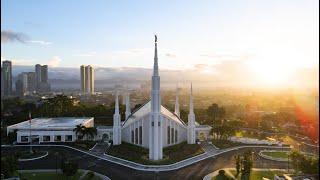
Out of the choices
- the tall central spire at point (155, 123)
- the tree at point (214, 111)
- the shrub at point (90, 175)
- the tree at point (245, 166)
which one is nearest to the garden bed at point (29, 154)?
the shrub at point (90, 175)

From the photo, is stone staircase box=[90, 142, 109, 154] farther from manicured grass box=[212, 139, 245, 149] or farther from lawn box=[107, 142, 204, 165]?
manicured grass box=[212, 139, 245, 149]

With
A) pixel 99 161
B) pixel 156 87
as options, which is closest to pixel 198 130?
pixel 156 87

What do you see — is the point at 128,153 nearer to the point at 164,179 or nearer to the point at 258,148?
the point at 164,179

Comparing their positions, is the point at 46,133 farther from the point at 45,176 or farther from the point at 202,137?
the point at 202,137

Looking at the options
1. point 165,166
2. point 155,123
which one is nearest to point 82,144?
point 155,123

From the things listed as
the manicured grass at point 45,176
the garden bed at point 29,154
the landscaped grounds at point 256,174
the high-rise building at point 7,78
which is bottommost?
the manicured grass at point 45,176

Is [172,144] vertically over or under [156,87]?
under

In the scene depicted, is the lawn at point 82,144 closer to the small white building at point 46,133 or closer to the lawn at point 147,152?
the small white building at point 46,133
